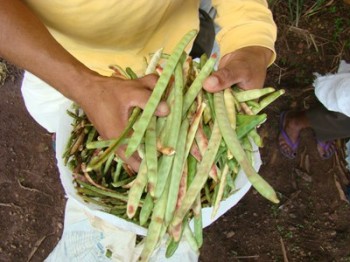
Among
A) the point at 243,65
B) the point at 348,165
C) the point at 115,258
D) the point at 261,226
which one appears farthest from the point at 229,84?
the point at 348,165

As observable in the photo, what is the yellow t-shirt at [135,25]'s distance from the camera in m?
1.01

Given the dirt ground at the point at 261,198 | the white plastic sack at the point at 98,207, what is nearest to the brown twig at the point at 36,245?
the dirt ground at the point at 261,198

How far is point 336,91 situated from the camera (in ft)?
5.54

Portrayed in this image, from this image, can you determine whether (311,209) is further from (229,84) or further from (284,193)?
(229,84)

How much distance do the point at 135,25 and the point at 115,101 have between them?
303 mm

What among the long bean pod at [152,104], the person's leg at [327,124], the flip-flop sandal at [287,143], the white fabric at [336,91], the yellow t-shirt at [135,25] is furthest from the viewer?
the flip-flop sandal at [287,143]

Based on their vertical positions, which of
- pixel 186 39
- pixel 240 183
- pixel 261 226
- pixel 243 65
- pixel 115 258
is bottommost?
pixel 261 226

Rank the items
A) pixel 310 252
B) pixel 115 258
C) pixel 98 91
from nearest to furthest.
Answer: pixel 98 91 < pixel 115 258 < pixel 310 252

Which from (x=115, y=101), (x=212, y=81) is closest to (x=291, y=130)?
(x=212, y=81)

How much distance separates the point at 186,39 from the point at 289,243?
1365 mm

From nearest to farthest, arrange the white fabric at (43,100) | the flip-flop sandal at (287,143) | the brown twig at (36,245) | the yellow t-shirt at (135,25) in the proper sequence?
the yellow t-shirt at (135,25)
the white fabric at (43,100)
the brown twig at (36,245)
the flip-flop sandal at (287,143)

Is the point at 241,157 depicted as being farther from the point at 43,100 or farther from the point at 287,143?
the point at 287,143

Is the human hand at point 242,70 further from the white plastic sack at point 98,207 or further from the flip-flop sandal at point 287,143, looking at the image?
the flip-flop sandal at point 287,143

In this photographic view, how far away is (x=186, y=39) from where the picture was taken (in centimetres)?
97
